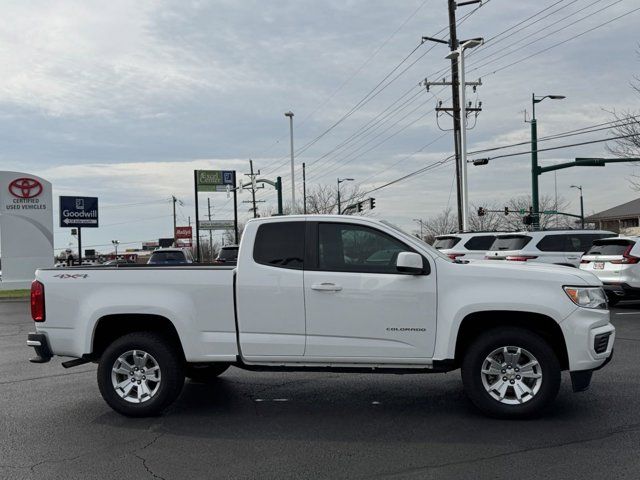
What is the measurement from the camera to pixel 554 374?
550 cm

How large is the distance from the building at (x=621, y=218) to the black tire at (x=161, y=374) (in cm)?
7143

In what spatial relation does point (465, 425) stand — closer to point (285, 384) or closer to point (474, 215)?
point (285, 384)

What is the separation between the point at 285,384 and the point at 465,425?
8.49ft

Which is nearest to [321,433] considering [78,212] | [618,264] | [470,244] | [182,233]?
[618,264]

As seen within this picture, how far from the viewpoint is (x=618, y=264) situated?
542 inches

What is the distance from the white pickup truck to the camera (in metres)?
5.56

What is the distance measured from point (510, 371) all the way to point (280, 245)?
98.5 inches

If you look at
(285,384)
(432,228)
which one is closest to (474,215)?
(432,228)

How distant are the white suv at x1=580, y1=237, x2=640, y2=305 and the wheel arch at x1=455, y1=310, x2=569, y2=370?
8.92 m

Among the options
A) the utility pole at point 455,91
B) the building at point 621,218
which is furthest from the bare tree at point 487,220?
the utility pole at point 455,91

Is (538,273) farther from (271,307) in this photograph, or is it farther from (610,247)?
(610,247)

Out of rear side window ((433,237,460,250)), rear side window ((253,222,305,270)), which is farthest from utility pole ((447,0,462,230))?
rear side window ((253,222,305,270))

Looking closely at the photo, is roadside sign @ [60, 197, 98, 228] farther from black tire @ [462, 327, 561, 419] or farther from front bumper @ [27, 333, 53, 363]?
black tire @ [462, 327, 561, 419]

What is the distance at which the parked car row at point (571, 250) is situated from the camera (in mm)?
13664
